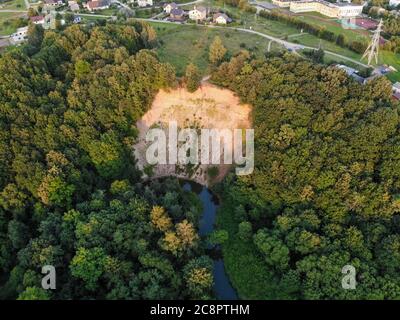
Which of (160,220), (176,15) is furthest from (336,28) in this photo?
(160,220)

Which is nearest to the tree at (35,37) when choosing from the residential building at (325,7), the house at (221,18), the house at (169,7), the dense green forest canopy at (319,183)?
the house at (169,7)

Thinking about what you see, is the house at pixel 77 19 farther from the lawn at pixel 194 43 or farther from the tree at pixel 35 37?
the lawn at pixel 194 43

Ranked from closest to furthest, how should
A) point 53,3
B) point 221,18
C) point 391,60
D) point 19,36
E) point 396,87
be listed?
point 396,87 < point 391,60 < point 19,36 < point 221,18 < point 53,3

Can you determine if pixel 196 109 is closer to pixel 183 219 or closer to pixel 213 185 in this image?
pixel 213 185

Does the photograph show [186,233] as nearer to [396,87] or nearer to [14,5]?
[396,87]
